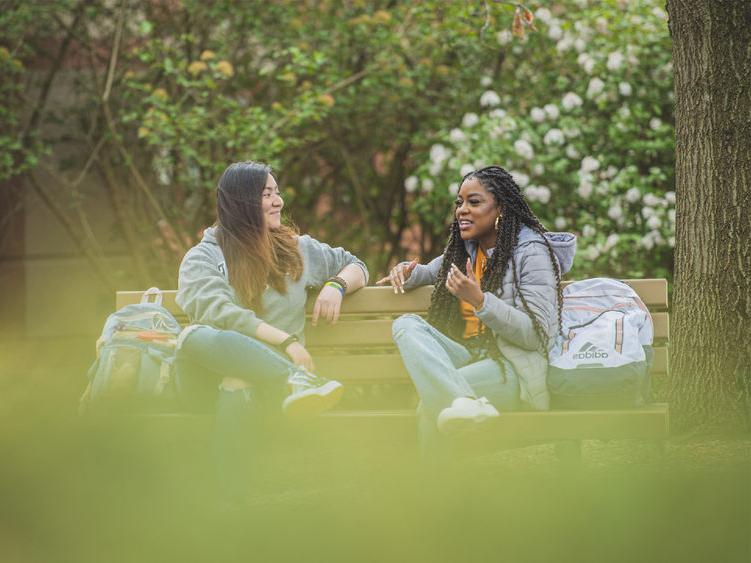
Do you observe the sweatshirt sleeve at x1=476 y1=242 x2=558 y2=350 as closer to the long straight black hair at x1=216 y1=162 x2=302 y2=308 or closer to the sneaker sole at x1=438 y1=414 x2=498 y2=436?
the sneaker sole at x1=438 y1=414 x2=498 y2=436

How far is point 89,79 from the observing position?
937 cm

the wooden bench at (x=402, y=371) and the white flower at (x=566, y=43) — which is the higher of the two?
the white flower at (x=566, y=43)

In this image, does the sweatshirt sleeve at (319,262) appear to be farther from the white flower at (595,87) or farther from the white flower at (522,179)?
the white flower at (595,87)

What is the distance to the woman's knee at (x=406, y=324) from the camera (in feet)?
13.7

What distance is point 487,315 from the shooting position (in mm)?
4000

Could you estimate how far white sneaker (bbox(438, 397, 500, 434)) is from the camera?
3.83 metres

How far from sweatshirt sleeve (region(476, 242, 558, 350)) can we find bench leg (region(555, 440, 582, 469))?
444 mm

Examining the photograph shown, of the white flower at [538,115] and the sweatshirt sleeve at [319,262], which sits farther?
the white flower at [538,115]

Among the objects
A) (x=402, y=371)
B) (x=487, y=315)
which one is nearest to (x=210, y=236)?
(x=402, y=371)

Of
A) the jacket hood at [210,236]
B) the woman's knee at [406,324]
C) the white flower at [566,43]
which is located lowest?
the woman's knee at [406,324]

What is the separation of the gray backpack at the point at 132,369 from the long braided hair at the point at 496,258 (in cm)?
109

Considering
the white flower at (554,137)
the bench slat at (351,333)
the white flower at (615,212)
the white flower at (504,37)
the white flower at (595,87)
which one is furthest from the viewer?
the white flower at (504,37)

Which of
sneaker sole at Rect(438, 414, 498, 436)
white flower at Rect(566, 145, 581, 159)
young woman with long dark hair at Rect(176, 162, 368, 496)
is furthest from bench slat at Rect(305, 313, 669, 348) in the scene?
white flower at Rect(566, 145, 581, 159)

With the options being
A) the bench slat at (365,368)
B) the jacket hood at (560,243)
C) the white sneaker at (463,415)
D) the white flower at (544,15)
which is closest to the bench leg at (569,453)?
the white sneaker at (463,415)
